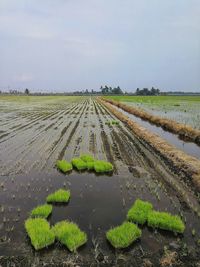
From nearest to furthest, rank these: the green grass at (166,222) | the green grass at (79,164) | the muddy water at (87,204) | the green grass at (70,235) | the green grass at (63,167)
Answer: the green grass at (70,235), the muddy water at (87,204), the green grass at (166,222), the green grass at (63,167), the green grass at (79,164)

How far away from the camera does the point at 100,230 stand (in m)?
5.66

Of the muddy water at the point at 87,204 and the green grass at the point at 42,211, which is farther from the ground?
the green grass at the point at 42,211

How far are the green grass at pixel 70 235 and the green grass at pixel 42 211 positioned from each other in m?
0.63

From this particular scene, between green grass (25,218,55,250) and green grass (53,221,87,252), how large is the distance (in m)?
0.14

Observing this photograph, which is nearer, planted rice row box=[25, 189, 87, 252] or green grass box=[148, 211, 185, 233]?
planted rice row box=[25, 189, 87, 252]

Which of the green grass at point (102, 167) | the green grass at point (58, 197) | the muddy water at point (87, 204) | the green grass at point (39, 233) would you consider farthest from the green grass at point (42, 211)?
the green grass at point (102, 167)

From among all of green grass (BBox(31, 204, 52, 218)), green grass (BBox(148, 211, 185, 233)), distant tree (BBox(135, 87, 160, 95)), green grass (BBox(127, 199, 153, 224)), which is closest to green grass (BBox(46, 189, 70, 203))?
green grass (BBox(31, 204, 52, 218))

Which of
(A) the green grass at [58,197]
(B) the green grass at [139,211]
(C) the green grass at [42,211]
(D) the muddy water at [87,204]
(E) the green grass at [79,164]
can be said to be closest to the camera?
(D) the muddy water at [87,204]

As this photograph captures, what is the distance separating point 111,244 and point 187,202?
274 cm

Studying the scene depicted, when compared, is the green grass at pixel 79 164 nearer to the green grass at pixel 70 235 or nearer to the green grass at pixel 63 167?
the green grass at pixel 63 167

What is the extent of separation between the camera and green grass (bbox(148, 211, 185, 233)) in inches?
222

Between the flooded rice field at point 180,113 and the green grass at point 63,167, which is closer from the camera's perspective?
the green grass at point 63,167

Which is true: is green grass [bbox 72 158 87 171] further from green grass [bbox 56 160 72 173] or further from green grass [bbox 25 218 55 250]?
green grass [bbox 25 218 55 250]

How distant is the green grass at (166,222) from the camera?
222 inches
